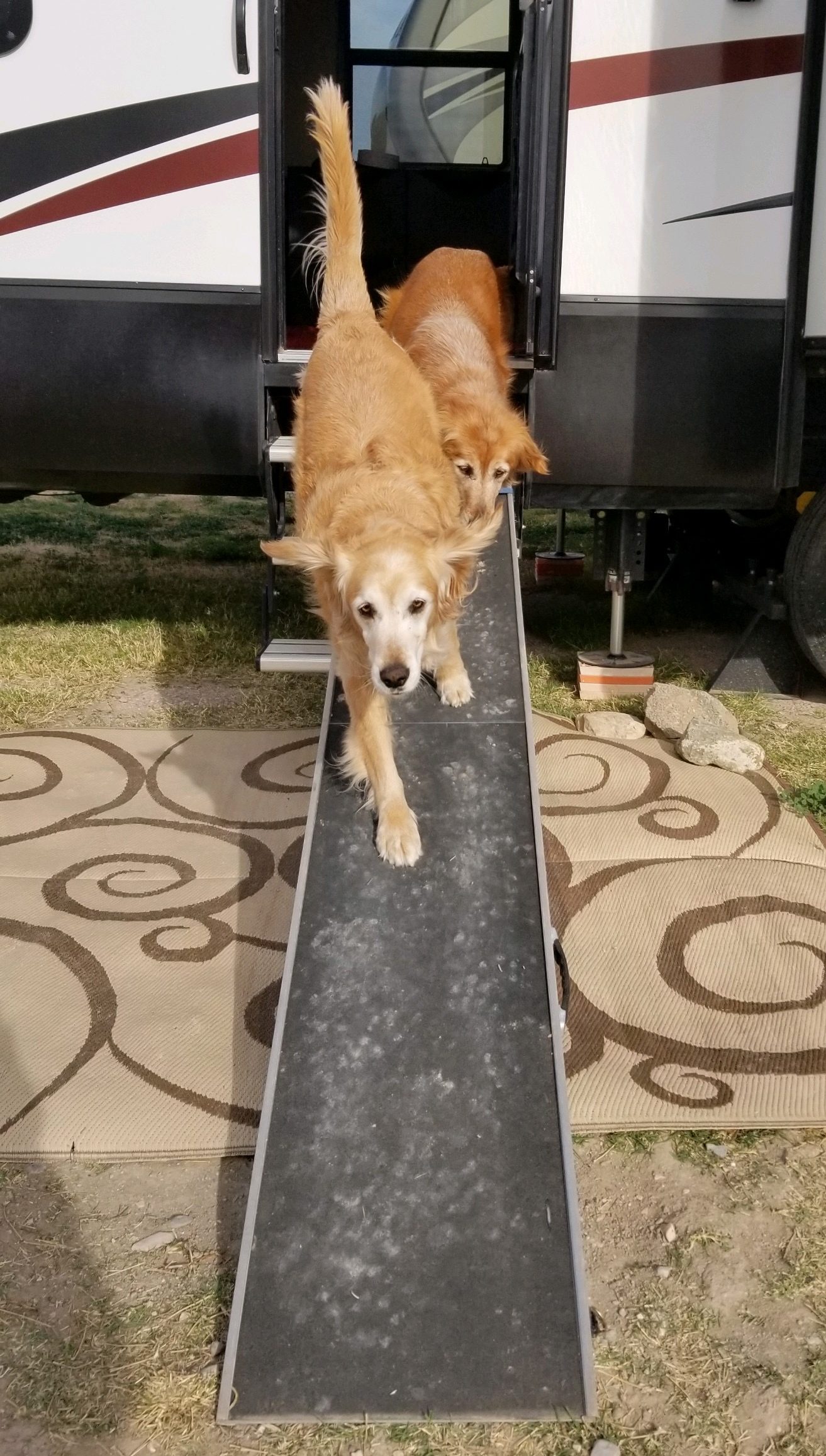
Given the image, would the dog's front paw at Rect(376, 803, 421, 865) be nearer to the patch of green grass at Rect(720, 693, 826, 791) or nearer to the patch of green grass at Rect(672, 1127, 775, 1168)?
the patch of green grass at Rect(672, 1127, 775, 1168)

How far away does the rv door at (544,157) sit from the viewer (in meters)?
3.95

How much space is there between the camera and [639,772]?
4359mm

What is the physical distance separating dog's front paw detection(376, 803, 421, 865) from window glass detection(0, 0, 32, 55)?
3232mm

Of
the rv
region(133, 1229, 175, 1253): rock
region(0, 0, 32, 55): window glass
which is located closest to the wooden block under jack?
the rv

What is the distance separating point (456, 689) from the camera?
3.39 meters

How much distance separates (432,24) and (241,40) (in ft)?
8.90

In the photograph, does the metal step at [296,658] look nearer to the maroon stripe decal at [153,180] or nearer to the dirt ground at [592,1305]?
the maroon stripe decal at [153,180]

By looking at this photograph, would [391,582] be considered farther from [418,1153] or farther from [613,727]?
[613,727]

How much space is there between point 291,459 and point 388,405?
2.17 feet

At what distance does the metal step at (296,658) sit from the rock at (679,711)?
1.47 m

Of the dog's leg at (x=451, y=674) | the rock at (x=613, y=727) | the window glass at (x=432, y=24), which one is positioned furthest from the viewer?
the window glass at (x=432, y=24)

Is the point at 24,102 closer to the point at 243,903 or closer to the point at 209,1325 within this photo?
the point at 243,903

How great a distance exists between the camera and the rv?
13.1 ft

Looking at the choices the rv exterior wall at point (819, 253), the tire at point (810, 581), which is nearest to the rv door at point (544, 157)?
the rv exterior wall at point (819, 253)
